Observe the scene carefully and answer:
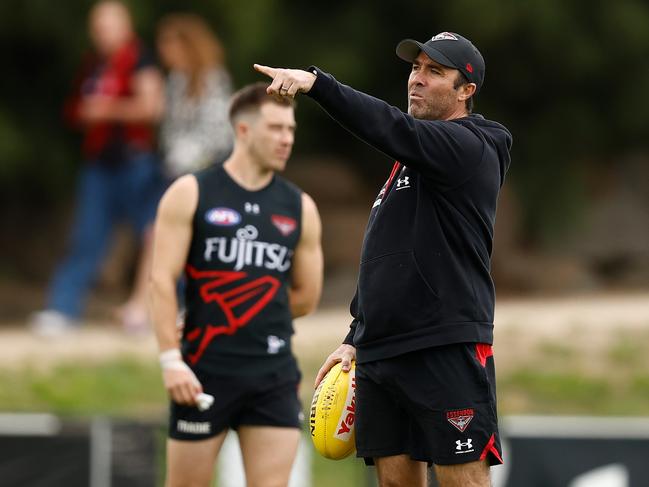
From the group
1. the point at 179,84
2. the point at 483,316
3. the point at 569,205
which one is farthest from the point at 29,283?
the point at 483,316

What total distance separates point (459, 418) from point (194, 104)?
5.48m

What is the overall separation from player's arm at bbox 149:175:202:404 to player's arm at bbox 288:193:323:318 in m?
0.56

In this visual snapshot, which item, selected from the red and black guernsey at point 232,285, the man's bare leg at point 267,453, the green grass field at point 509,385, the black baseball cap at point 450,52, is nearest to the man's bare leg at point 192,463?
the man's bare leg at point 267,453

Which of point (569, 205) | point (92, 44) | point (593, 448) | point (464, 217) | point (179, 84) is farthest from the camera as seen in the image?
point (569, 205)

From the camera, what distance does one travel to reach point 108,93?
33.7ft

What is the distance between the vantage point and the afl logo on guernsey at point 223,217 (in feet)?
20.8

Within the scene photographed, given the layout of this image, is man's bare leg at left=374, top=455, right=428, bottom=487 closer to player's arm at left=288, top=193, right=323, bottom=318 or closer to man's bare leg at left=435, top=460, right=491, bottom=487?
man's bare leg at left=435, top=460, right=491, bottom=487

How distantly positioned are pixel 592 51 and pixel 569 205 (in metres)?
1.43

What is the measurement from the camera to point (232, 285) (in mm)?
6359

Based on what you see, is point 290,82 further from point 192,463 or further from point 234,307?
point 192,463

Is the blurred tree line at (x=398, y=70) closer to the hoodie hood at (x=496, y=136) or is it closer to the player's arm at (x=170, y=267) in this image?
the player's arm at (x=170, y=267)

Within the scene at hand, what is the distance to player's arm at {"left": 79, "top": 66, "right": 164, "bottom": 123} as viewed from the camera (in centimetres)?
1023

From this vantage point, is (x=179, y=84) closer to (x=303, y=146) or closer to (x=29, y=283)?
(x=303, y=146)

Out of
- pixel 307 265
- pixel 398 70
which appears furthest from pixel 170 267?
pixel 398 70
